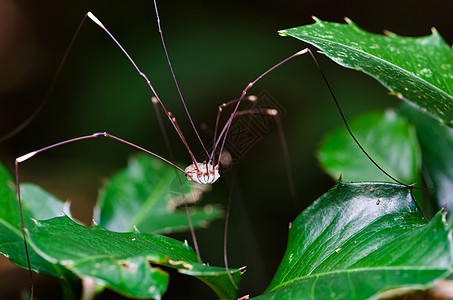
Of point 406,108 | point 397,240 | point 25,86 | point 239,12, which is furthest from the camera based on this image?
point 25,86

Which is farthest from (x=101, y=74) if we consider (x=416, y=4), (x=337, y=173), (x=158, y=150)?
(x=416, y=4)

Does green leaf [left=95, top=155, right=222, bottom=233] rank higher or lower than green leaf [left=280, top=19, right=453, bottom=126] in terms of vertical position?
lower

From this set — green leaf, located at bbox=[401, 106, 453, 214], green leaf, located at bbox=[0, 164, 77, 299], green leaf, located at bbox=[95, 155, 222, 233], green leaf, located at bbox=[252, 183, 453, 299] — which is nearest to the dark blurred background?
green leaf, located at bbox=[95, 155, 222, 233]

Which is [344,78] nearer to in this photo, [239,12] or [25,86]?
[239,12]

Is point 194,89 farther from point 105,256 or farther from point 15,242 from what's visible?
point 105,256

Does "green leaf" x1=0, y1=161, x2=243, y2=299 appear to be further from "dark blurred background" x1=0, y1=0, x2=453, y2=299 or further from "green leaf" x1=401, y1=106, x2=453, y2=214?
"dark blurred background" x1=0, y1=0, x2=453, y2=299

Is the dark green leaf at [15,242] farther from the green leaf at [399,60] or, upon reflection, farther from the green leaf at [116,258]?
the green leaf at [399,60]
